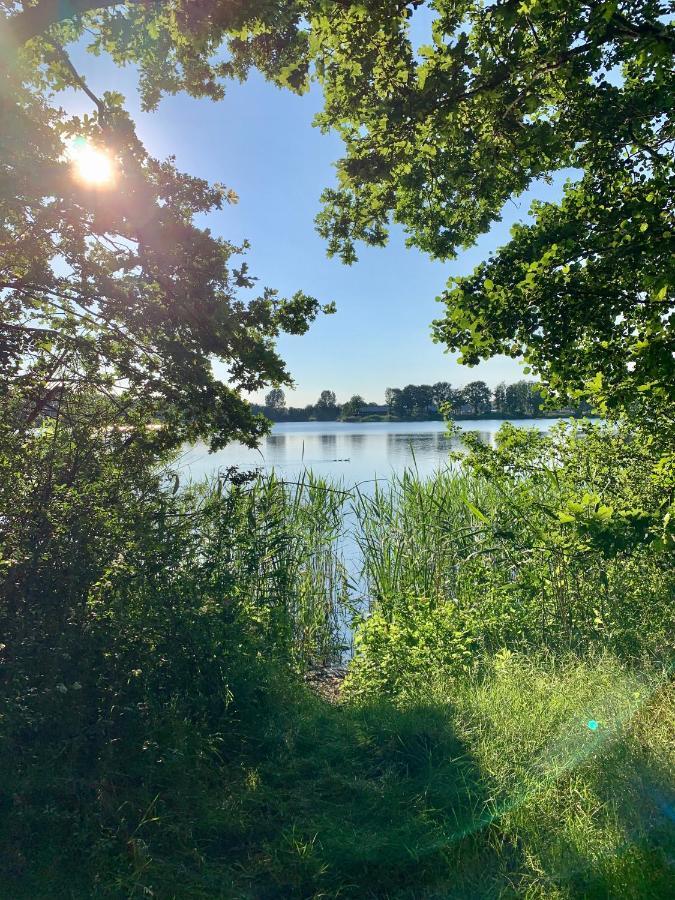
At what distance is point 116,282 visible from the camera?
3.34 metres

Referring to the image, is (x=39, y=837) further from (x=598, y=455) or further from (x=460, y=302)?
(x=598, y=455)

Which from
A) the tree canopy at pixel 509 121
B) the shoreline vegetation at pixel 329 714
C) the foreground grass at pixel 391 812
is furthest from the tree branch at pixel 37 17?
the foreground grass at pixel 391 812

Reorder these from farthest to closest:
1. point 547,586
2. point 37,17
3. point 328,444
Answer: point 328,444
point 547,586
point 37,17

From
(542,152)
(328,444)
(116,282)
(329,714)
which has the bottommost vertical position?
(329,714)

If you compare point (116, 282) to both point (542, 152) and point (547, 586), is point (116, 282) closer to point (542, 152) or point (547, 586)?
point (542, 152)

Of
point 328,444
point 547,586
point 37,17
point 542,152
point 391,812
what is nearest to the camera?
point 391,812

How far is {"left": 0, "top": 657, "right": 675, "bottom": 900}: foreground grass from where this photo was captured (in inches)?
A: 90.0

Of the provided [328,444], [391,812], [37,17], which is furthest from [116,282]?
[328,444]

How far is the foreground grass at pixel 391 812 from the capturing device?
2287 mm

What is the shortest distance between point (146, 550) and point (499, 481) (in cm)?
302

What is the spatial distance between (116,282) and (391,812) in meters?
3.42

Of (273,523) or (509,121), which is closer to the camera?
(509,121)

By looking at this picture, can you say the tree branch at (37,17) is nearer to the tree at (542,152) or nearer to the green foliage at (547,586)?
the tree at (542,152)

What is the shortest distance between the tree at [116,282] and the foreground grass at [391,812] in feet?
7.20
